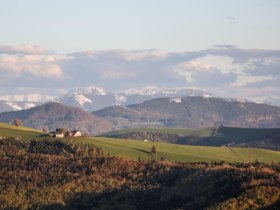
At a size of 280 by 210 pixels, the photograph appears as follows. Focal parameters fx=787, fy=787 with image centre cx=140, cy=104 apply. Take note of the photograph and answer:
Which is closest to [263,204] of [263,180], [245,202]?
[245,202]

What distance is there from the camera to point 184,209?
185625mm

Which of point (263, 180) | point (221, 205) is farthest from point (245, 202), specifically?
point (263, 180)

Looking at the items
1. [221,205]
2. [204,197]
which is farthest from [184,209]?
[221,205]

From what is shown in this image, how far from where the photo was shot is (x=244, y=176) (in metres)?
198

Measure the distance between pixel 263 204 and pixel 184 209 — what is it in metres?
32.3

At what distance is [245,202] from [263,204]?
16.5ft

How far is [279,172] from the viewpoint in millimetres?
196250

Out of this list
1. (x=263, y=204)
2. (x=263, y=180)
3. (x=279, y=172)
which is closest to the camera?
(x=263, y=204)

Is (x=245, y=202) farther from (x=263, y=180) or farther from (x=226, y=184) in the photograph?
(x=226, y=184)

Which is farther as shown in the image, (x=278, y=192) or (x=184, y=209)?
(x=184, y=209)

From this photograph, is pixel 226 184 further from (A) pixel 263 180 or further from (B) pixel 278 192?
(B) pixel 278 192

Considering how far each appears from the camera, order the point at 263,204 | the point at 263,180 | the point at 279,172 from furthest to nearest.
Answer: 1. the point at 279,172
2. the point at 263,180
3. the point at 263,204

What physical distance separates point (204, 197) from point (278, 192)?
3307 cm

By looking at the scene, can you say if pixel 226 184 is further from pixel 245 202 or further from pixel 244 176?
pixel 245 202
